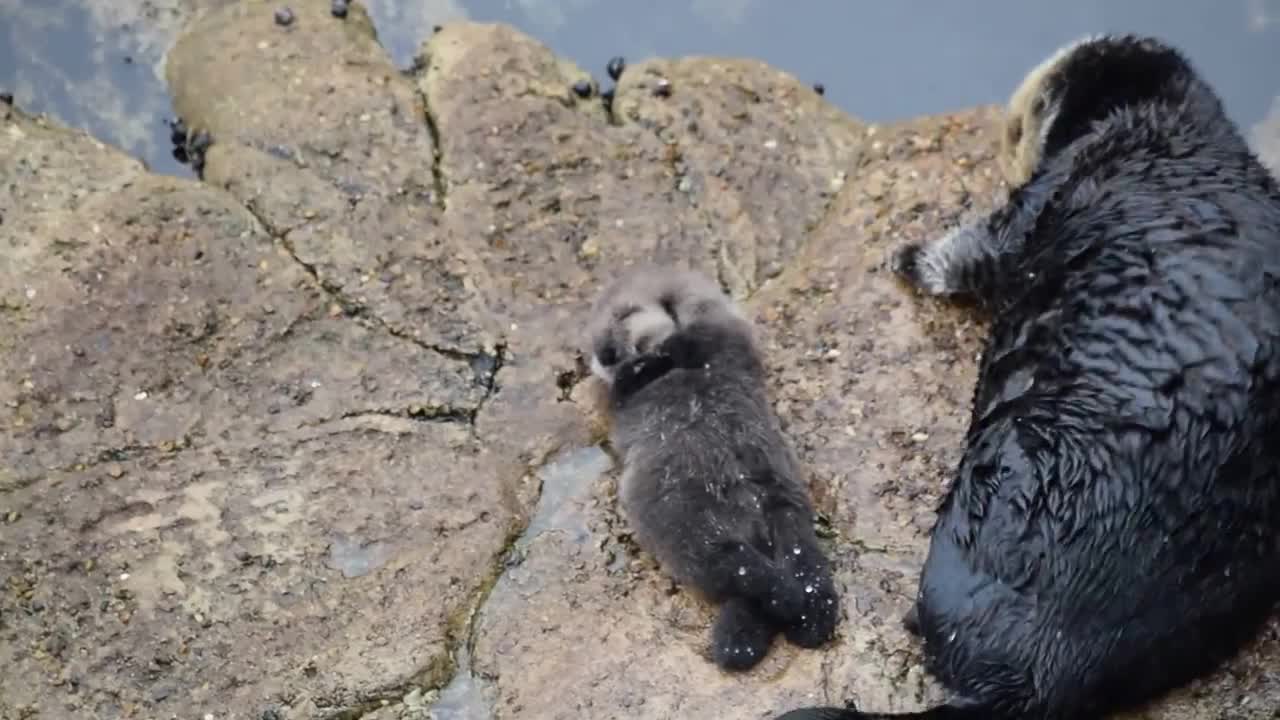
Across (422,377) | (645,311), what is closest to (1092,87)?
(645,311)

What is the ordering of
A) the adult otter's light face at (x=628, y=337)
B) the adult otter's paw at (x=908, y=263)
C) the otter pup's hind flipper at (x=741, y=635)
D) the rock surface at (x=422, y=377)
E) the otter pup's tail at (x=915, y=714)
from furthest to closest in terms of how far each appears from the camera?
1. the adult otter's paw at (x=908, y=263)
2. the adult otter's light face at (x=628, y=337)
3. the rock surface at (x=422, y=377)
4. the otter pup's hind flipper at (x=741, y=635)
5. the otter pup's tail at (x=915, y=714)

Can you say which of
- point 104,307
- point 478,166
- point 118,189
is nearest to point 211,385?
point 104,307

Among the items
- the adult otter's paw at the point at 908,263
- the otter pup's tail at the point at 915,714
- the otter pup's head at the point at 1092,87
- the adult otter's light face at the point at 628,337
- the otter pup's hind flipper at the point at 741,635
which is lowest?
the otter pup's hind flipper at the point at 741,635

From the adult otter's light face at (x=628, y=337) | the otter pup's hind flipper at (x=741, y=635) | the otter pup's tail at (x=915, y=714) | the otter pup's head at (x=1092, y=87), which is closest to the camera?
the otter pup's tail at (x=915, y=714)

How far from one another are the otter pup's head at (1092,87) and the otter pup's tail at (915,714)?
233 cm

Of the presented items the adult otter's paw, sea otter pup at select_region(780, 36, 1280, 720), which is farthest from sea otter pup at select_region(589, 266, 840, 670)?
the adult otter's paw

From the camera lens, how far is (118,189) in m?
4.89

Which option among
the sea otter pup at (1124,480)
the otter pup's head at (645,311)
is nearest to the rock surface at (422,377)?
the otter pup's head at (645,311)

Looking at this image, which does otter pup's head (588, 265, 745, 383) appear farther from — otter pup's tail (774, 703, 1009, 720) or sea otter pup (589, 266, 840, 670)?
otter pup's tail (774, 703, 1009, 720)

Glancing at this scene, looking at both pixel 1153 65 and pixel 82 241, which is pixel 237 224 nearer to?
pixel 82 241

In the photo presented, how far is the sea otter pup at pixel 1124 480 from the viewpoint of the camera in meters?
3.28

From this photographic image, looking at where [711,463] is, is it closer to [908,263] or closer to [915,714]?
[915,714]

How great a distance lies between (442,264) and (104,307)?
119cm

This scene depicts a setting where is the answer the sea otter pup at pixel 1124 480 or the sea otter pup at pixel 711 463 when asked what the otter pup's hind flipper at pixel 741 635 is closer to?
the sea otter pup at pixel 711 463
